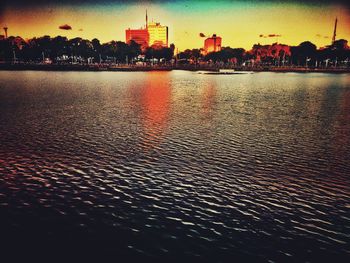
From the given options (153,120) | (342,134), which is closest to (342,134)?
(342,134)

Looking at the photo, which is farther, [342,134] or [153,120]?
[153,120]

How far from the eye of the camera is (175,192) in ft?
79.8

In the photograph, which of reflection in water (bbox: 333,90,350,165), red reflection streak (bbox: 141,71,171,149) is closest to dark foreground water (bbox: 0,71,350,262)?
reflection in water (bbox: 333,90,350,165)

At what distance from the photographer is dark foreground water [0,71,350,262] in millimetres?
17688

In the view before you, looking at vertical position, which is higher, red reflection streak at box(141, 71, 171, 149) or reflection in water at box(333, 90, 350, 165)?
red reflection streak at box(141, 71, 171, 149)

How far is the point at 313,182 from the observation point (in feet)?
87.6

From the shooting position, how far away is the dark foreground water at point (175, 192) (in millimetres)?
17688

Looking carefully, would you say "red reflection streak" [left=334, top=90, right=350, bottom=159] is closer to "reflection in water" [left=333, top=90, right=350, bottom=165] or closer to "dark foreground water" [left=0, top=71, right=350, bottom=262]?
"reflection in water" [left=333, top=90, right=350, bottom=165]

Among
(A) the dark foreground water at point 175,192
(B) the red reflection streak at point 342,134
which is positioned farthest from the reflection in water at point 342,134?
(A) the dark foreground water at point 175,192

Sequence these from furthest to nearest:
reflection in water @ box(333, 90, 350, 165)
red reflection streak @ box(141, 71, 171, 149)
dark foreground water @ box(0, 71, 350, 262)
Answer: red reflection streak @ box(141, 71, 171, 149)
reflection in water @ box(333, 90, 350, 165)
dark foreground water @ box(0, 71, 350, 262)

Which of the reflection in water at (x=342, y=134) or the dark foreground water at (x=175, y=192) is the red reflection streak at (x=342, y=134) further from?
the dark foreground water at (x=175, y=192)

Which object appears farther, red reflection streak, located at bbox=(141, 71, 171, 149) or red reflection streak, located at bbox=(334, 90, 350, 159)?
red reflection streak, located at bbox=(141, 71, 171, 149)

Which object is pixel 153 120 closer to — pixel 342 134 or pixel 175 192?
pixel 342 134

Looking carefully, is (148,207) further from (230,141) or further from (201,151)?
(230,141)
